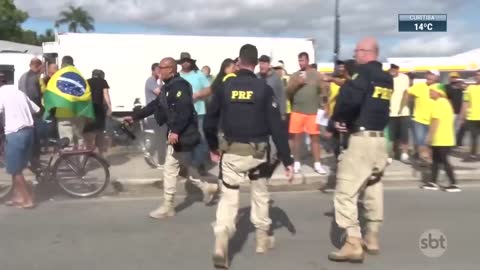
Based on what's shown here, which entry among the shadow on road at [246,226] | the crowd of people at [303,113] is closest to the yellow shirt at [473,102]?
the crowd of people at [303,113]

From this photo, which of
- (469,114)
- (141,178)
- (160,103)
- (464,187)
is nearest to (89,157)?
(141,178)

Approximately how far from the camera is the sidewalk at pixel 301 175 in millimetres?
10055

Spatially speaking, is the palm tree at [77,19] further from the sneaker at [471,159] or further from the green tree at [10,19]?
the sneaker at [471,159]

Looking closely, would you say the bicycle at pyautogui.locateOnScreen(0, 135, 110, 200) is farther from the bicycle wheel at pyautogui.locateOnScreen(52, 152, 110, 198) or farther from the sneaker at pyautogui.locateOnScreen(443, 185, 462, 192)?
the sneaker at pyautogui.locateOnScreen(443, 185, 462, 192)

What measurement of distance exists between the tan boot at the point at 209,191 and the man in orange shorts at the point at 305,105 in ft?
7.17

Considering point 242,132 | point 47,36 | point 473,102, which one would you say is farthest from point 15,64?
point 47,36

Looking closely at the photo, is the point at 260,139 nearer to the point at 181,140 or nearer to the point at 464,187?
the point at 181,140

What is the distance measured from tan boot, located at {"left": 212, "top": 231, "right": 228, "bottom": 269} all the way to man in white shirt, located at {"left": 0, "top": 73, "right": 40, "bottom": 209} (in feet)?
12.2

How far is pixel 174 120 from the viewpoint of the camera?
760cm

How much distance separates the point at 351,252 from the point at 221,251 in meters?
1.21

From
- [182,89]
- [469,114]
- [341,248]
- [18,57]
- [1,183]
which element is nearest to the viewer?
[341,248]

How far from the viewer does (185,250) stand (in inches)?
256

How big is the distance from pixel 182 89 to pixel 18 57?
11180mm

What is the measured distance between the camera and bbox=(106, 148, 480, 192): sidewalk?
10055 millimetres
